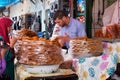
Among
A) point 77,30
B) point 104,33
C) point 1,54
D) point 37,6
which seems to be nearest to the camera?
point 1,54

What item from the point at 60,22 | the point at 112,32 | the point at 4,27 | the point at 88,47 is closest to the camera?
the point at 88,47

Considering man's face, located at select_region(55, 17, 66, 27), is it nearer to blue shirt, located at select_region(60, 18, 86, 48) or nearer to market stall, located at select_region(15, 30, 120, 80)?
blue shirt, located at select_region(60, 18, 86, 48)

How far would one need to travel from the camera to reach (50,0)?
708 centimetres

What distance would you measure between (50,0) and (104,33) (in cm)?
429

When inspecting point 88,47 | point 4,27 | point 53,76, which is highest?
point 4,27

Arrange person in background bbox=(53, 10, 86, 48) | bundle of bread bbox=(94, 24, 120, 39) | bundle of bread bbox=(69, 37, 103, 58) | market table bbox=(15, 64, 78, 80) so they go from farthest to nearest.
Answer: person in background bbox=(53, 10, 86, 48) → bundle of bread bbox=(94, 24, 120, 39) → bundle of bread bbox=(69, 37, 103, 58) → market table bbox=(15, 64, 78, 80)

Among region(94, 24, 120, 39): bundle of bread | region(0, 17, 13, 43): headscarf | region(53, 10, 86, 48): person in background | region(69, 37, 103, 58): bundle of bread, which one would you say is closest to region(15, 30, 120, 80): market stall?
region(69, 37, 103, 58): bundle of bread

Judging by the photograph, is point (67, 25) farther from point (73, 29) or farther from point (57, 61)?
point (57, 61)

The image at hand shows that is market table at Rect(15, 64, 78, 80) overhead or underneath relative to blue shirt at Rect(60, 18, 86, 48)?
underneath

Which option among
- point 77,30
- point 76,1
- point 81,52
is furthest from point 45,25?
point 81,52

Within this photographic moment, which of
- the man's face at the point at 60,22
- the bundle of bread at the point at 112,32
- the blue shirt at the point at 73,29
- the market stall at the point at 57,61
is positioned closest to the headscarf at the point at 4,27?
Result: the man's face at the point at 60,22

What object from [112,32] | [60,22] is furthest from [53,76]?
[60,22]

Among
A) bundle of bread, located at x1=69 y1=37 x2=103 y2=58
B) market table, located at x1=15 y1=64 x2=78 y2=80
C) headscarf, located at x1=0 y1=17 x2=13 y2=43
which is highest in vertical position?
headscarf, located at x1=0 y1=17 x2=13 y2=43

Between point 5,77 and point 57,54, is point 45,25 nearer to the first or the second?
point 5,77
